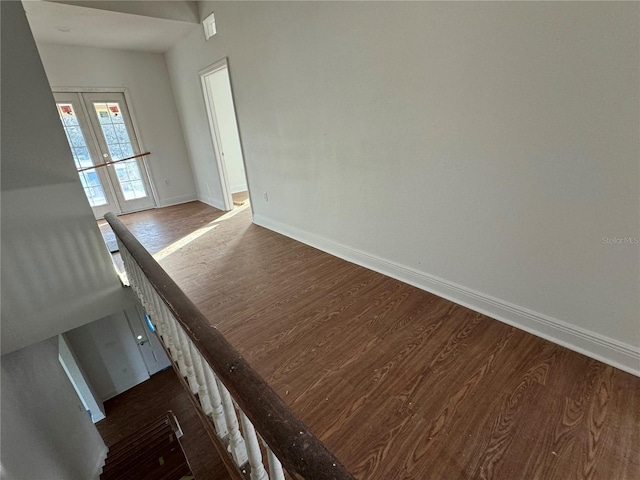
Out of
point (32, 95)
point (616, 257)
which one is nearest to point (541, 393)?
point (616, 257)

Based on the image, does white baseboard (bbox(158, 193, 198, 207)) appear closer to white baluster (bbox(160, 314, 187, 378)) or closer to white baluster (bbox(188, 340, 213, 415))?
white baluster (bbox(160, 314, 187, 378))

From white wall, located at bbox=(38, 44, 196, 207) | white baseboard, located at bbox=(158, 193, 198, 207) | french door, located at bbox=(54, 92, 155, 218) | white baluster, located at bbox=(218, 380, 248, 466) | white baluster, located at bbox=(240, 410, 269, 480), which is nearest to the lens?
white baluster, located at bbox=(240, 410, 269, 480)

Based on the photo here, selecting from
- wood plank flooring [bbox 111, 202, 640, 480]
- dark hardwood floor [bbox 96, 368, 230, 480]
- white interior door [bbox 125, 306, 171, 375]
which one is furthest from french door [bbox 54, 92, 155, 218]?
wood plank flooring [bbox 111, 202, 640, 480]

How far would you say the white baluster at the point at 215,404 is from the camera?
1.03 metres

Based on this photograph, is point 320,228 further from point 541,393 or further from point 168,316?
point 541,393

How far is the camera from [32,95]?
5.73 feet

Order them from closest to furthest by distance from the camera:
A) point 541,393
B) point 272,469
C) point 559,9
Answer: point 272,469
point 559,9
point 541,393

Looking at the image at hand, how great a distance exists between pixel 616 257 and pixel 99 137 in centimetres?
631

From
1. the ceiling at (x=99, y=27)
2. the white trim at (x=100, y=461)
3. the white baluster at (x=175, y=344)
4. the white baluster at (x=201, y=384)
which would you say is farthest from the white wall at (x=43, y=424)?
the ceiling at (x=99, y=27)

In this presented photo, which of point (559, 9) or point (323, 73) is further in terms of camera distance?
point (323, 73)

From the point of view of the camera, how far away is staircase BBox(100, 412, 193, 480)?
11.5ft

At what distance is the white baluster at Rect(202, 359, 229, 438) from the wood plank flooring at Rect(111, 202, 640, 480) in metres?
0.36

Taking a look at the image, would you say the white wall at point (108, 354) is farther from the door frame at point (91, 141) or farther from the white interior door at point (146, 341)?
the door frame at point (91, 141)

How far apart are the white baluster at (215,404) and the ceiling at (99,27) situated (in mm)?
3964
